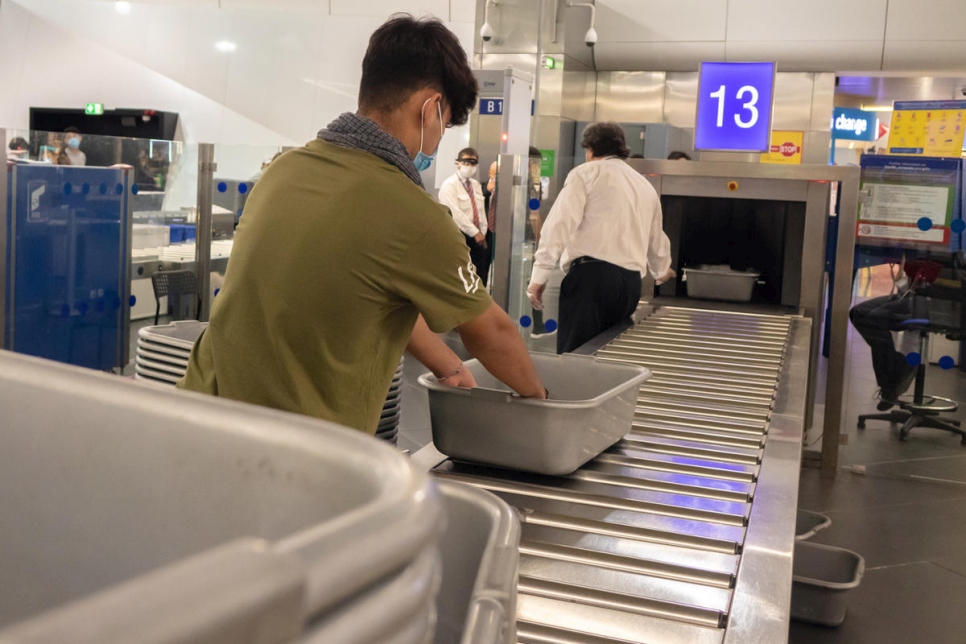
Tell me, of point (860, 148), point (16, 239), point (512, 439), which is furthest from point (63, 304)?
point (860, 148)

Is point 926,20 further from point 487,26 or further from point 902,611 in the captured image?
point 902,611

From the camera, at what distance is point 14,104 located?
39.8 feet

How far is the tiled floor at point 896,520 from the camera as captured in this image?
11.6 ft

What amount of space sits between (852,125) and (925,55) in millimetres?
5693

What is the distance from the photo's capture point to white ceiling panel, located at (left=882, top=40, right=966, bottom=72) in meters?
9.11

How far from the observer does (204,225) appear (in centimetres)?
732

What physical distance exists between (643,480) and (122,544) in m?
1.70

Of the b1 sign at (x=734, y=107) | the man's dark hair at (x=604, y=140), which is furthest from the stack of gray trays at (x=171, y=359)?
the b1 sign at (x=734, y=107)

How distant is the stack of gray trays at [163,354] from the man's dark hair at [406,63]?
173 cm

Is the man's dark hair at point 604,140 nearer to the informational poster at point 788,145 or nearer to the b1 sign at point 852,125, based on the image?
the informational poster at point 788,145

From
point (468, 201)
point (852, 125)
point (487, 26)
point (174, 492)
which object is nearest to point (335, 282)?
point (174, 492)

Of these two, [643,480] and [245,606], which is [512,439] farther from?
[245,606]

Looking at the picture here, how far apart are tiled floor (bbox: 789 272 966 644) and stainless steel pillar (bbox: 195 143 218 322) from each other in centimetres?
447

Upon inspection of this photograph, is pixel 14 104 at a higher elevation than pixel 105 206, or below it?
higher
